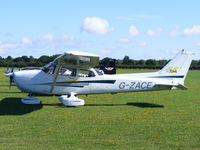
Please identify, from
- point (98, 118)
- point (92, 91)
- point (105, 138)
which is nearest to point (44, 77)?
point (92, 91)

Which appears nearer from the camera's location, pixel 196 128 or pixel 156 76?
pixel 196 128

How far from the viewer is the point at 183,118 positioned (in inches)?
298

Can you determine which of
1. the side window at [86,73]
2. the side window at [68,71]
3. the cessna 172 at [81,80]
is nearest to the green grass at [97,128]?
the cessna 172 at [81,80]

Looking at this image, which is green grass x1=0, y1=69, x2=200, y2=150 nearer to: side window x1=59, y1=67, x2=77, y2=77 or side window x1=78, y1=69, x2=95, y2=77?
side window x1=59, y1=67, x2=77, y2=77

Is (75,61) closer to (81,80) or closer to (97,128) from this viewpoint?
(81,80)

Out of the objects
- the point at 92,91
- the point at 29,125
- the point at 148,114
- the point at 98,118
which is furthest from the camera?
the point at 92,91

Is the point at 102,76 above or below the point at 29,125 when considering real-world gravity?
above

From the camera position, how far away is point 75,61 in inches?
356

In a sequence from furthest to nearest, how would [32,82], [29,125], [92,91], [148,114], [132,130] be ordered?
1. [92,91]
2. [32,82]
3. [148,114]
4. [29,125]
5. [132,130]

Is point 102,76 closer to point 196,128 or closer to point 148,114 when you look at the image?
point 148,114

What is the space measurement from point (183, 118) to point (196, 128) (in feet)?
4.02

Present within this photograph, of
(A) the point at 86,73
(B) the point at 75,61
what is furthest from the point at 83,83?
(B) the point at 75,61

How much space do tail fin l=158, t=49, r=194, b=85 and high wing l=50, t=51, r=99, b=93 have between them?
3250 millimetres

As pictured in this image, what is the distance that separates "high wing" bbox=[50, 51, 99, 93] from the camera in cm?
800
